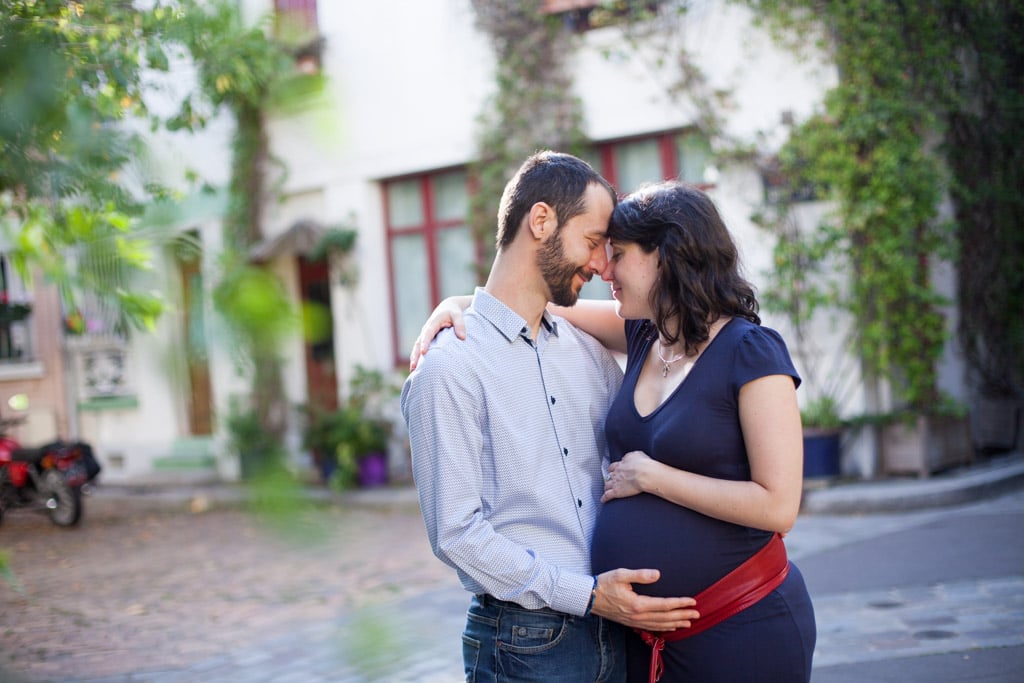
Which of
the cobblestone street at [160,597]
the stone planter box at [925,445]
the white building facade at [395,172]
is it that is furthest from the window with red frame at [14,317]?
the stone planter box at [925,445]

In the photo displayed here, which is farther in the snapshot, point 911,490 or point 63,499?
point 63,499

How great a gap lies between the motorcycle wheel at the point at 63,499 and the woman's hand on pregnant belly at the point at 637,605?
9296mm

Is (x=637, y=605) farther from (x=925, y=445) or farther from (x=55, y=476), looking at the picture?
(x=55, y=476)

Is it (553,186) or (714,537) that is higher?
(553,186)

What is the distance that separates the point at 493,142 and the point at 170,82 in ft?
30.6

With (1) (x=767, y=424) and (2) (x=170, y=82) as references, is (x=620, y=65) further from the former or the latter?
(2) (x=170, y=82)

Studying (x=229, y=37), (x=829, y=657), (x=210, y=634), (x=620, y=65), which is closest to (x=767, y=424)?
(x=229, y=37)

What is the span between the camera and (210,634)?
578 centimetres

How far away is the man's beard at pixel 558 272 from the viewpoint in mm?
2195

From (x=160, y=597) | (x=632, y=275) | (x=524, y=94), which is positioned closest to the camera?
(x=632, y=275)

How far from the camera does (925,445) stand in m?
7.95

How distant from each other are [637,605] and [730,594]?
0.21 metres

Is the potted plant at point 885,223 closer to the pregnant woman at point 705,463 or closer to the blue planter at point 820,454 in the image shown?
the blue planter at point 820,454

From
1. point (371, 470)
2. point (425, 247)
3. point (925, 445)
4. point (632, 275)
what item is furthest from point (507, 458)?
point (425, 247)
